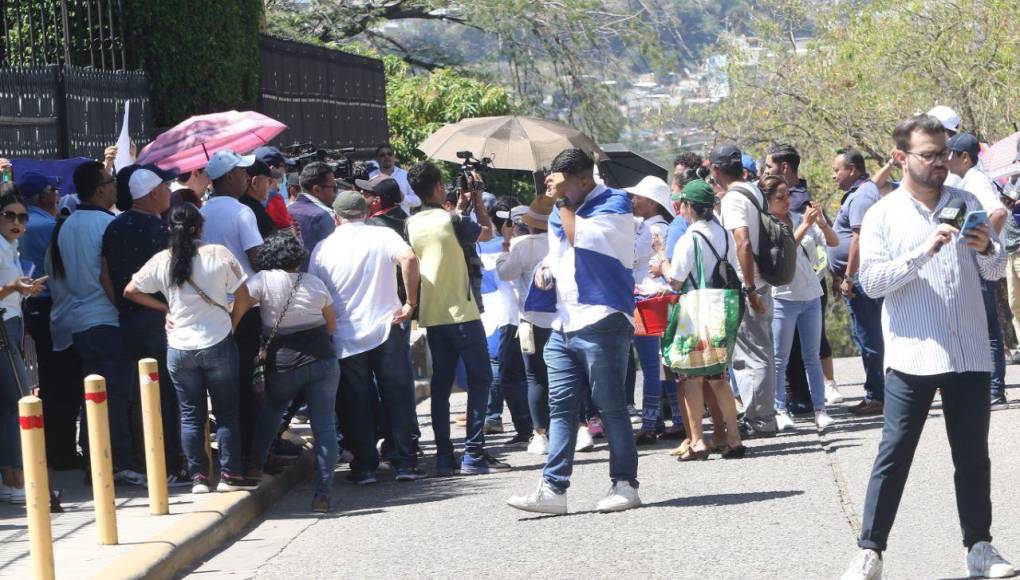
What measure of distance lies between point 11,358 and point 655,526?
12.1 ft

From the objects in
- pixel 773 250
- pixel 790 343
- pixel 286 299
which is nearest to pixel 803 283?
pixel 790 343

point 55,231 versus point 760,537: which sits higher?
point 55,231

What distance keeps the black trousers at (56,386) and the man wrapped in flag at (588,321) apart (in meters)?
3.38

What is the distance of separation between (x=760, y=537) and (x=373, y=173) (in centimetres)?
723

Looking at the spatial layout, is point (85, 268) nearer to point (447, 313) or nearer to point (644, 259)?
point (447, 313)

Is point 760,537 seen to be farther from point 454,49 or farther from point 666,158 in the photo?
point 666,158

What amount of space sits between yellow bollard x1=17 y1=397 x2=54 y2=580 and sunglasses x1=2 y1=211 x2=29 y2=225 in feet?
8.45

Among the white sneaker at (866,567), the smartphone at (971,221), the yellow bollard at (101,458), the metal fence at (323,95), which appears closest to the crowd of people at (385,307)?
the smartphone at (971,221)

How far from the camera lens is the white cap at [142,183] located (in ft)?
30.9

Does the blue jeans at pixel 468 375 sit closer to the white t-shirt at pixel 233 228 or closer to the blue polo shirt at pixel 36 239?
the white t-shirt at pixel 233 228

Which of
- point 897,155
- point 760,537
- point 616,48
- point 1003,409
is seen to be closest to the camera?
point 897,155

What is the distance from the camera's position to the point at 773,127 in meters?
28.1

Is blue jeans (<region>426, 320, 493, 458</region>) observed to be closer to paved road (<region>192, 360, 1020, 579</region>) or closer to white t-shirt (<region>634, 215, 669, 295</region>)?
paved road (<region>192, 360, 1020, 579</region>)

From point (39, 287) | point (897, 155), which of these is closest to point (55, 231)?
point (39, 287)
